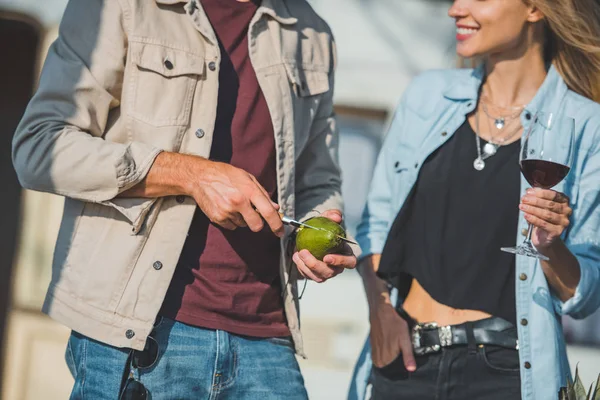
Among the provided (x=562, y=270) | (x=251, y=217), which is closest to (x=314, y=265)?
(x=251, y=217)

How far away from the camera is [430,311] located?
3037 millimetres

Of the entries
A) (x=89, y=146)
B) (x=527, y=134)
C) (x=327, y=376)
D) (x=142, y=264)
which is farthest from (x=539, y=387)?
(x=327, y=376)

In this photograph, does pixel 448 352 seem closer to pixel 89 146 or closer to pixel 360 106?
pixel 89 146

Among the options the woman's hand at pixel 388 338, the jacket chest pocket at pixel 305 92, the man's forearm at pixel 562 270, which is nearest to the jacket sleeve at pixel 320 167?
the jacket chest pocket at pixel 305 92

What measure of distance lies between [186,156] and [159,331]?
0.49 metres

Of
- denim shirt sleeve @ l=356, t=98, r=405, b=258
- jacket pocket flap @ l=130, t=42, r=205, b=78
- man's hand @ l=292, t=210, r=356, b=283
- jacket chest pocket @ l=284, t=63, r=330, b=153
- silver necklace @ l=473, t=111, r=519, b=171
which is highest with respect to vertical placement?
jacket pocket flap @ l=130, t=42, r=205, b=78

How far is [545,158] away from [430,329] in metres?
0.74

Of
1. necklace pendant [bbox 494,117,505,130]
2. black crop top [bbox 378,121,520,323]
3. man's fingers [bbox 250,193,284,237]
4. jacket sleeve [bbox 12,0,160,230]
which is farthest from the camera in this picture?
necklace pendant [bbox 494,117,505,130]

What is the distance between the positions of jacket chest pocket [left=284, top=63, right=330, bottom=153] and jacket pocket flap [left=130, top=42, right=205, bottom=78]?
34 centimetres

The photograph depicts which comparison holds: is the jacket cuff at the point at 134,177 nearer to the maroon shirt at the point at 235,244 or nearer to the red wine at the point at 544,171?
the maroon shirt at the point at 235,244

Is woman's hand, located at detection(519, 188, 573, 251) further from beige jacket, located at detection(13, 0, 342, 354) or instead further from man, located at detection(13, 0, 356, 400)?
beige jacket, located at detection(13, 0, 342, 354)

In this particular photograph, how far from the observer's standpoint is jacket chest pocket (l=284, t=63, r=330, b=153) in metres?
2.74

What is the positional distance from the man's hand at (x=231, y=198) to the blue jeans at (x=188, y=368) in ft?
1.15

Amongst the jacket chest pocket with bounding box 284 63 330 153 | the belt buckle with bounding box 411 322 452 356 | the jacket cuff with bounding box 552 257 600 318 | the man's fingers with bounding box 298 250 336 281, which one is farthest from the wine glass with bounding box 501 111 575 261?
the jacket chest pocket with bounding box 284 63 330 153
